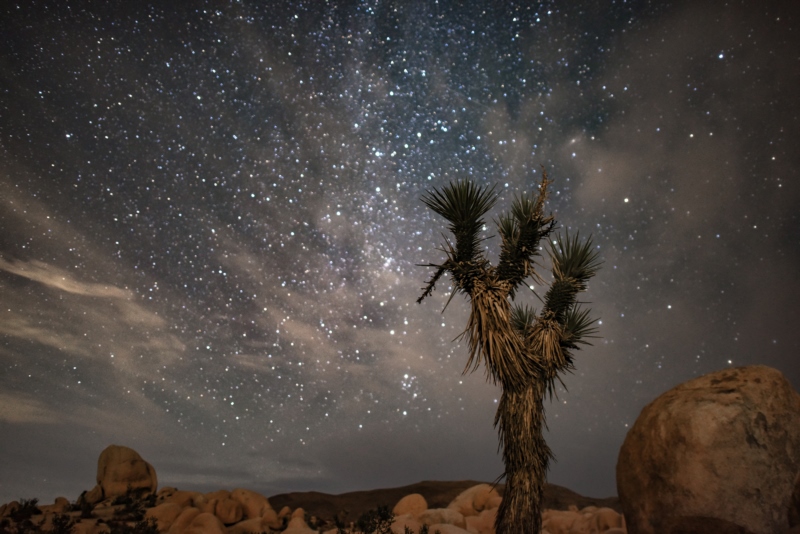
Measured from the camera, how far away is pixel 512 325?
889 centimetres

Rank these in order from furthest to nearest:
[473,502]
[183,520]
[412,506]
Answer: [412,506] < [473,502] < [183,520]

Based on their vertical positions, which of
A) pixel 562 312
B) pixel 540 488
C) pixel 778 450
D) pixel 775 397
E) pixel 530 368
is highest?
pixel 562 312

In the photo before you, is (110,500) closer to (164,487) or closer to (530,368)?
(164,487)

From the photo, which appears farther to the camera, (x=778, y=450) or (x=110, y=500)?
(x=110, y=500)

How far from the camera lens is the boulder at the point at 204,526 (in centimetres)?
1230

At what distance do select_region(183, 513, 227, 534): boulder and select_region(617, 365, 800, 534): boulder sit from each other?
407 inches

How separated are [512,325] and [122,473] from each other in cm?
1496

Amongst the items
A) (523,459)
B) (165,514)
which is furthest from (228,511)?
(523,459)

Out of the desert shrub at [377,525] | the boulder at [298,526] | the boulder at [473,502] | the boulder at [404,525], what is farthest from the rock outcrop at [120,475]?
the boulder at [473,502]

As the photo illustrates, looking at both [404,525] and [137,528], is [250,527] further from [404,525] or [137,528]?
[404,525]

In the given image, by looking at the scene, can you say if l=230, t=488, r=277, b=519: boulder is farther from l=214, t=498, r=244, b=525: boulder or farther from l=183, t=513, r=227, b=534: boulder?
l=183, t=513, r=227, b=534: boulder

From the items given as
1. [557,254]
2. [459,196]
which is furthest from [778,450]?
[459,196]

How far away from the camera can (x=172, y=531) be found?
488 inches

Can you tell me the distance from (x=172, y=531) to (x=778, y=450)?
44.2 ft
